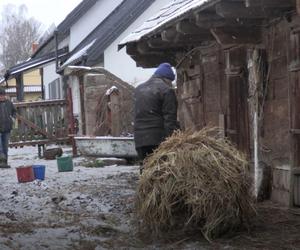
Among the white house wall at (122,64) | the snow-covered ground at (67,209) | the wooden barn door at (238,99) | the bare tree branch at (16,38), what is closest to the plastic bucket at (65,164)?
the snow-covered ground at (67,209)

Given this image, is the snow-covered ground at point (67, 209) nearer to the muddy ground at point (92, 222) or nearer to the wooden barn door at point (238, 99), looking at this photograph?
the muddy ground at point (92, 222)

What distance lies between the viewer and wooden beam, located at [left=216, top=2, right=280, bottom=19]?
7301 millimetres

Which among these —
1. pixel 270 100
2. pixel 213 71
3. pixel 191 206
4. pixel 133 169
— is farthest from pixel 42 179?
pixel 191 206

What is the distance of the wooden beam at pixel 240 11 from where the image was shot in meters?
7.30

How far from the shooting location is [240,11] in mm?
7469

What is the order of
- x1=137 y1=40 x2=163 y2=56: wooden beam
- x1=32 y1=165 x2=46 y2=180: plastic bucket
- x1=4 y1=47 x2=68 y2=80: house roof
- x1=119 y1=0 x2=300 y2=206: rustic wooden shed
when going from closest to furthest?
x1=119 y1=0 x2=300 y2=206: rustic wooden shed < x1=137 y1=40 x2=163 y2=56: wooden beam < x1=32 y1=165 x2=46 y2=180: plastic bucket < x1=4 y1=47 x2=68 y2=80: house roof

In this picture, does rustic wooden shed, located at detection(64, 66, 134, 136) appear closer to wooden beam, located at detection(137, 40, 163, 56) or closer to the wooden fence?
the wooden fence

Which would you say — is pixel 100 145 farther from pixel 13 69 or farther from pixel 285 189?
pixel 13 69

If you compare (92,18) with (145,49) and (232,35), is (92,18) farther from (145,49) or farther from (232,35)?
(232,35)

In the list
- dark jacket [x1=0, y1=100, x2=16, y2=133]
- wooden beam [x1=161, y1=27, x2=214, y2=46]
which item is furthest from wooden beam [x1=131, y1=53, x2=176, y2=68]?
dark jacket [x1=0, y1=100, x2=16, y2=133]

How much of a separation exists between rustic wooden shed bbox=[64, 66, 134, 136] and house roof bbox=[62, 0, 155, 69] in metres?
Result: 2.11

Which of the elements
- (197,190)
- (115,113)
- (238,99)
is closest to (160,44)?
(238,99)

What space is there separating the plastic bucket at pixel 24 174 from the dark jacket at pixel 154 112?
3.14 meters

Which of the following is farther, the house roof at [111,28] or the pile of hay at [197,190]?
the house roof at [111,28]
